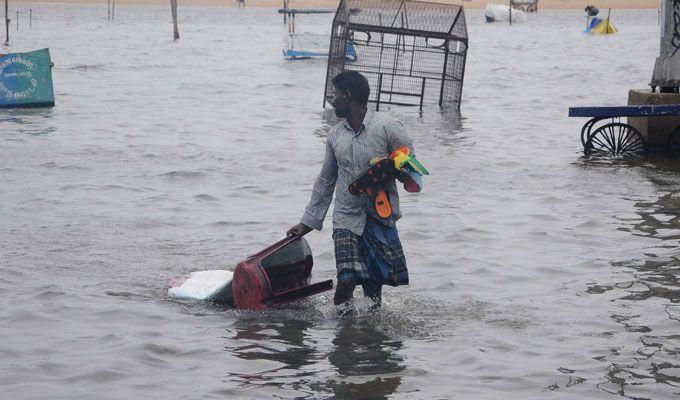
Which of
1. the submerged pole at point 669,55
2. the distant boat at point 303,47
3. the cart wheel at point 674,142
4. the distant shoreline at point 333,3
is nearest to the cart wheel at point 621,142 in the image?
the cart wheel at point 674,142

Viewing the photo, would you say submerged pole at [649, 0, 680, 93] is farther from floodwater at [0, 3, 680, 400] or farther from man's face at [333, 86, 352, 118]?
man's face at [333, 86, 352, 118]

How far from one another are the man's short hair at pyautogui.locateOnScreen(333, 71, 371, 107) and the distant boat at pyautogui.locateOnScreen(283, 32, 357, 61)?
28406 millimetres

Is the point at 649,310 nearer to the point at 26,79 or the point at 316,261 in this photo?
the point at 316,261

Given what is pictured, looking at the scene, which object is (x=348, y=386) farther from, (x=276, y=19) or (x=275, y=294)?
(x=276, y=19)

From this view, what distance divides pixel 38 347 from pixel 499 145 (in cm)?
1012

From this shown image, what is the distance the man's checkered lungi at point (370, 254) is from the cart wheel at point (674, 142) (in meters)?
8.18

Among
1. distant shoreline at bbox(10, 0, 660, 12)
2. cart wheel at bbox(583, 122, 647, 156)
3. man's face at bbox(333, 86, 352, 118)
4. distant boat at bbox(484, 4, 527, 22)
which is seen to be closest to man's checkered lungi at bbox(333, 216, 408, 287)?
man's face at bbox(333, 86, 352, 118)

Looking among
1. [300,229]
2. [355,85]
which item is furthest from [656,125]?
[355,85]

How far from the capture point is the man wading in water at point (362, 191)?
20.4 feet

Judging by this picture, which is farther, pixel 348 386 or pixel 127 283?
pixel 127 283

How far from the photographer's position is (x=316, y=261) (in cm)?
866

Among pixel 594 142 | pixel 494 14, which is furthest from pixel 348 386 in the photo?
pixel 494 14

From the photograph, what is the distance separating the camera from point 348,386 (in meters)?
5.70

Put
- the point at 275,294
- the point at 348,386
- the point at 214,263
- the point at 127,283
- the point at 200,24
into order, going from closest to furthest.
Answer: the point at 348,386
the point at 275,294
the point at 127,283
the point at 214,263
the point at 200,24
